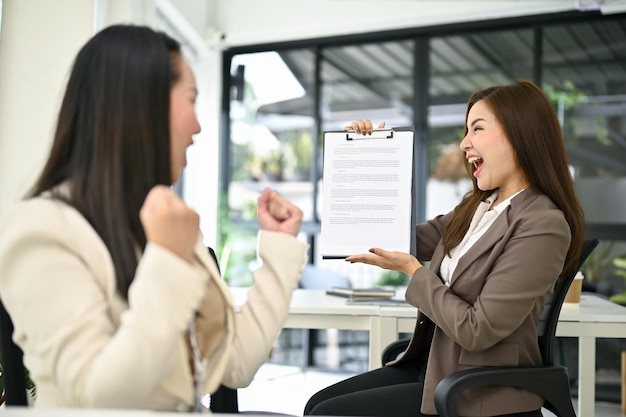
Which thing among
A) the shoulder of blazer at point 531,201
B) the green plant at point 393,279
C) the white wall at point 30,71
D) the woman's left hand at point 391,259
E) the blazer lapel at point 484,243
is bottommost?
the green plant at point 393,279

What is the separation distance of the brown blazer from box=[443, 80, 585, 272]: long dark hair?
53 mm

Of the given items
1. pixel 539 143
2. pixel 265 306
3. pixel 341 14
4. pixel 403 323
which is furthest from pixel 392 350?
pixel 341 14

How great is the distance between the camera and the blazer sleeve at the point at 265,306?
132 centimetres

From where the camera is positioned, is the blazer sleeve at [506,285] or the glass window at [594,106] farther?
the glass window at [594,106]

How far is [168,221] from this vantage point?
3.20 feet

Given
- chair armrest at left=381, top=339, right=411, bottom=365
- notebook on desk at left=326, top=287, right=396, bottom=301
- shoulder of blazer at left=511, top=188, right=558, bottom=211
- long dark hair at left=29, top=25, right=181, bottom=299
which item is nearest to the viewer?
long dark hair at left=29, top=25, right=181, bottom=299

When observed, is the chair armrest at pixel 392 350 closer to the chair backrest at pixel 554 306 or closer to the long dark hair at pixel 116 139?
the chair backrest at pixel 554 306

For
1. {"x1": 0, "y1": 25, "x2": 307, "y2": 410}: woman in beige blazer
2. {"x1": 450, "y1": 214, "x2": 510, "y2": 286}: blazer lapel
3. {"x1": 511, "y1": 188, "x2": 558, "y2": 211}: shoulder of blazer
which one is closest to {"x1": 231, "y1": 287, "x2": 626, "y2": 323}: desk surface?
{"x1": 450, "y1": 214, "x2": 510, "y2": 286}: blazer lapel

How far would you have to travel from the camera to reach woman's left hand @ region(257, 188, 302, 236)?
139 centimetres

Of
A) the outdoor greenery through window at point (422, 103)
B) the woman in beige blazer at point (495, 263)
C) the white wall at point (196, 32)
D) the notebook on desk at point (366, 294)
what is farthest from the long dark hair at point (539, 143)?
the outdoor greenery through window at point (422, 103)

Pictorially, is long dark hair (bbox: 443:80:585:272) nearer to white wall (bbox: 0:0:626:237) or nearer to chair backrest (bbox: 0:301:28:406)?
chair backrest (bbox: 0:301:28:406)

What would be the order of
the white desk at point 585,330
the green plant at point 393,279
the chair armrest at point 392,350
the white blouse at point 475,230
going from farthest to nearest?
the green plant at point 393,279 → the white desk at point 585,330 → the chair armrest at point 392,350 → the white blouse at point 475,230

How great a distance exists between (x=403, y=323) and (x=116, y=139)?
176cm

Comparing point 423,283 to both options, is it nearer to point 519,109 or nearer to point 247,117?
point 519,109
